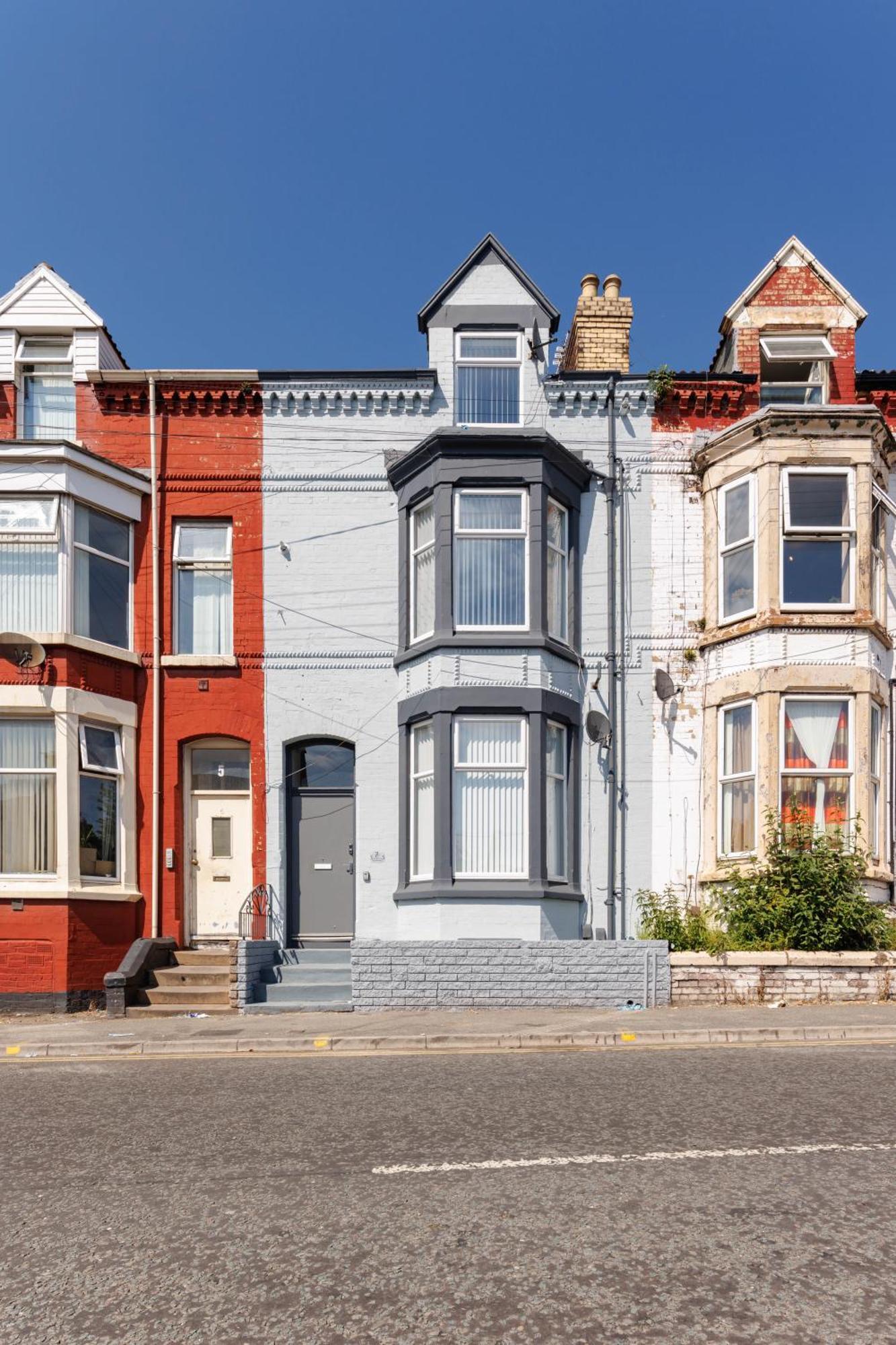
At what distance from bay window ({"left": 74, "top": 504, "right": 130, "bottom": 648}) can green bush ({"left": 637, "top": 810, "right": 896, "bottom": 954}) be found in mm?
8812

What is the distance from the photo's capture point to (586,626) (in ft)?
56.4

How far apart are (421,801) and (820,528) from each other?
678cm

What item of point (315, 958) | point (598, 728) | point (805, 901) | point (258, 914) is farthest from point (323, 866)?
point (805, 901)

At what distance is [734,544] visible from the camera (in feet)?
55.5

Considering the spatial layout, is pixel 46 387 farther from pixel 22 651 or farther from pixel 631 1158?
pixel 631 1158

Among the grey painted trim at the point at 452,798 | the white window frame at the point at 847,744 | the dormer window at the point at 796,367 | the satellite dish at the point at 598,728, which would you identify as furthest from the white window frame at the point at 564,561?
the dormer window at the point at 796,367

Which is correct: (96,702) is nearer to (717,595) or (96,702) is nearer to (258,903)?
(258,903)

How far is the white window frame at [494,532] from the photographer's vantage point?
645 inches

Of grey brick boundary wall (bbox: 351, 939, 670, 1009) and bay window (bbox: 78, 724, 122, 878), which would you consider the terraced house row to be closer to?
bay window (bbox: 78, 724, 122, 878)

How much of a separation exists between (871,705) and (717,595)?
8.64 feet

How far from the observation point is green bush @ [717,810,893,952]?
1438cm

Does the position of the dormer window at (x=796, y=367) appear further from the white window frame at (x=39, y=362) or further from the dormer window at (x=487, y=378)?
the white window frame at (x=39, y=362)

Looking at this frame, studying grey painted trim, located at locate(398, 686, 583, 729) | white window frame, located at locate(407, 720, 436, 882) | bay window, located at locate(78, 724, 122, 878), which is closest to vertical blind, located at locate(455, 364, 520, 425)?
grey painted trim, located at locate(398, 686, 583, 729)

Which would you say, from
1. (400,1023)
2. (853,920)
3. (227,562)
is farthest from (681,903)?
(227,562)
